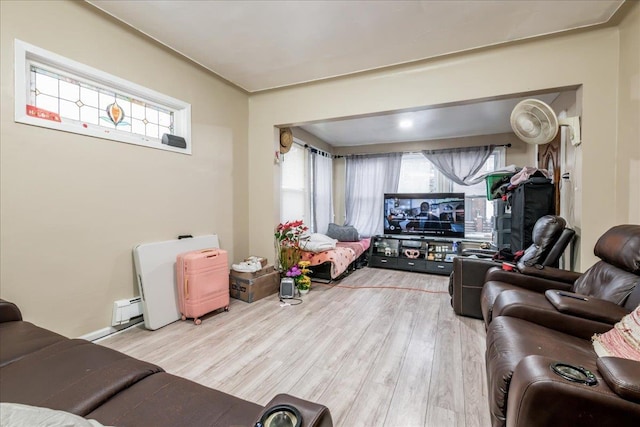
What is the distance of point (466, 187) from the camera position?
5090 millimetres

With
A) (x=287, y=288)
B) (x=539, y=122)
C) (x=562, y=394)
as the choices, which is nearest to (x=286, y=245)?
(x=287, y=288)

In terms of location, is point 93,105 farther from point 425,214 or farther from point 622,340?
point 425,214

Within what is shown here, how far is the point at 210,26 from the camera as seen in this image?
2.30 m

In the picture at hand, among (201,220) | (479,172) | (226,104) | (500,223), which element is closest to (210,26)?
(226,104)

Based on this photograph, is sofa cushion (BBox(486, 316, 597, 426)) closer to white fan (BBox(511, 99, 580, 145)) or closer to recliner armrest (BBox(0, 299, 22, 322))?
white fan (BBox(511, 99, 580, 145))

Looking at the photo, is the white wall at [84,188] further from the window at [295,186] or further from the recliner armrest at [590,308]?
the recliner armrest at [590,308]

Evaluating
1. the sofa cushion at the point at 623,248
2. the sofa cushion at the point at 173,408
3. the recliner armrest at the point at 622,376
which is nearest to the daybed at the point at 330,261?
the sofa cushion at the point at 623,248

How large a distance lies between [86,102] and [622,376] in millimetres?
3453

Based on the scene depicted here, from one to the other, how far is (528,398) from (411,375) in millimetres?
1023

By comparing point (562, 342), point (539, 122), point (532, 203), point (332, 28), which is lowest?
point (562, 342)

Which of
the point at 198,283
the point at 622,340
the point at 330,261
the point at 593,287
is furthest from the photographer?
the point at 330,261

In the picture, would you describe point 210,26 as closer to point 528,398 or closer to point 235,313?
point 235,313

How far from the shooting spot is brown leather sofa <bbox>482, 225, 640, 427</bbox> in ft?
Result: 2.73

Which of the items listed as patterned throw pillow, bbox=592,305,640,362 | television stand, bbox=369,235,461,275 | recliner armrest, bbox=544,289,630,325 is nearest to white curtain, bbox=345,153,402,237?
television stand, bbox=369,235,461,275
